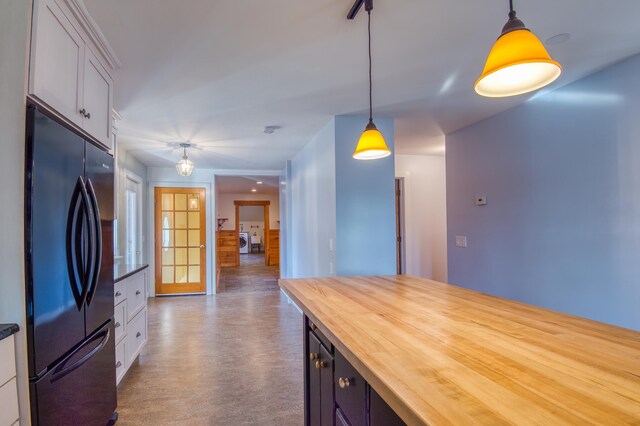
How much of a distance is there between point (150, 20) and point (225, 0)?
0.44 meters

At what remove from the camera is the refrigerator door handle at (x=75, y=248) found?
5.34 feet

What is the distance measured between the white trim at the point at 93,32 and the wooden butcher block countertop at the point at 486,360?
1697 millimetres

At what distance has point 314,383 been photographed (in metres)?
1.73

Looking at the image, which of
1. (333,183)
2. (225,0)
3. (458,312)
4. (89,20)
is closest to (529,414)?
(458,312)

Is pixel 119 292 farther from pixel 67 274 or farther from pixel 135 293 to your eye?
pixel 67 274

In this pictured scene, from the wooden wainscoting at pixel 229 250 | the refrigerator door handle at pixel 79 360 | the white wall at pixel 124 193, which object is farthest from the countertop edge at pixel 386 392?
the wooden wainscoting at pixel 229 250

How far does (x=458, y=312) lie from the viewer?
54.4 inches

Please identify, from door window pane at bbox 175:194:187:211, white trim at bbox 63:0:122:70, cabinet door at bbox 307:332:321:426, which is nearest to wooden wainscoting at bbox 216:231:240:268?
door window pane at bbox 175:194:187:211

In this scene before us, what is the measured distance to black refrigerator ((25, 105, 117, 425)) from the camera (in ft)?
4.47

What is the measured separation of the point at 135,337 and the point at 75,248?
1.70 m

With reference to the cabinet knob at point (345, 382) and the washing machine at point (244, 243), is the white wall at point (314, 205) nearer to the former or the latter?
the cabinet knob at point (345, 382)

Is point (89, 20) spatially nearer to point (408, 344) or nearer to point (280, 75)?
point (280, 75)

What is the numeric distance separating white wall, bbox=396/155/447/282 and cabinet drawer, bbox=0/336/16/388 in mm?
4752

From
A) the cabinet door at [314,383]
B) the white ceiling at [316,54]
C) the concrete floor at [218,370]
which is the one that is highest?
the white ceiling at [316,54]
